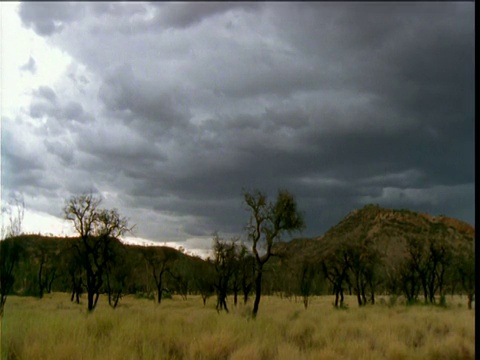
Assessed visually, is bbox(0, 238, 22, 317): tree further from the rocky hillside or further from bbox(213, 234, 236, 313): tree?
the rocky hillside

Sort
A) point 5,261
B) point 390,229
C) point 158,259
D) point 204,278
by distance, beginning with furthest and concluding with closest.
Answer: point 390,229 < point 158,259 < point 204,278 < point 5,261

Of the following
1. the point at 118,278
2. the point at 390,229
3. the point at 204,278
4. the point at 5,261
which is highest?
the point at 390,229

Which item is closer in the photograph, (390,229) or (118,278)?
(118,278)

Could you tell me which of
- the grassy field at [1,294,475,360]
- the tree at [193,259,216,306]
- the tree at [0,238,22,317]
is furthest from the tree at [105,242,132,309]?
the grassy field at [1,294,475,360]

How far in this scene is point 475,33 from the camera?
468cm

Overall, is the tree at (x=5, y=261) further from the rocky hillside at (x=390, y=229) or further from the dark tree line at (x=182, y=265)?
the rocky hillside at (x=390, y=229)

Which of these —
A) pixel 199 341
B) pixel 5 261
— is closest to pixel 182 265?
pixel 5 261

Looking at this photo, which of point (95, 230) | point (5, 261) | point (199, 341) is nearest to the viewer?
point (199, 341)

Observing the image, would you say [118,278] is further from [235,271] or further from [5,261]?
[5,261]

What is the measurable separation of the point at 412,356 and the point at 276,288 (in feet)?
193

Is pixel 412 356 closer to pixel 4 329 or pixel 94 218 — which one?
pixel 4 329

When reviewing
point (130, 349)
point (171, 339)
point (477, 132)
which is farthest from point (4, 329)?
point (477, 132)

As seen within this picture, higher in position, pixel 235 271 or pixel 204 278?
pixel 235 271

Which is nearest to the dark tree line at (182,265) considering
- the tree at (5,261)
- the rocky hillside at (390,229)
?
the tree at (5,261)
